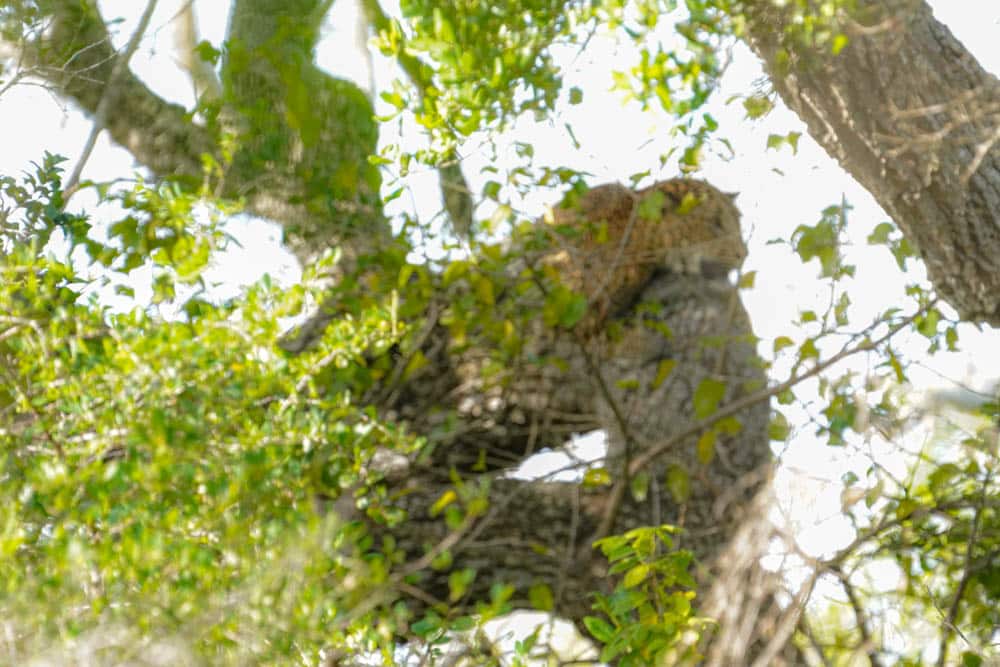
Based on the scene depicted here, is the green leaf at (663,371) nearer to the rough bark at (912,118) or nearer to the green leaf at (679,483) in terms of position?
the green leaf at (679,483)

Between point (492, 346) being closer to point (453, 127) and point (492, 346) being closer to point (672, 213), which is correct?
point (672, 213)

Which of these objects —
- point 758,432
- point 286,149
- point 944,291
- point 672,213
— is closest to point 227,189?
point 286,149

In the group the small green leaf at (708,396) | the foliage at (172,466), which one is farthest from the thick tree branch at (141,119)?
the small green leaf at (708,396)

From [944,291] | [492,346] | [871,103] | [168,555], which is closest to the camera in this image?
[168,555]

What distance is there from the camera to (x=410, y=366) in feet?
10.5

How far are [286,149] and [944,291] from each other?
211 cm

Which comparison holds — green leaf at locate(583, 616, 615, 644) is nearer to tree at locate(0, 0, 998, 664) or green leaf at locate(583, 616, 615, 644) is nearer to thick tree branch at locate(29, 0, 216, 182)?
tree at locate(0, 0, 998, 664)

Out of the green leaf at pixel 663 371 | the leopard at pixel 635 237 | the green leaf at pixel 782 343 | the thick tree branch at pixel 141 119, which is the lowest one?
the green leaf at pixel 782 343

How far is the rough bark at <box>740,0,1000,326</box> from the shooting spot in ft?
7.33

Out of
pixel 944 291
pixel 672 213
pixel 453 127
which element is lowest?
pixel 944 291

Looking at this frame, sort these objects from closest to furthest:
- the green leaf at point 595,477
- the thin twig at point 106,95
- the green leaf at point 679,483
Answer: the thin twig at point 106,95 → the green leaf at point 595,477 → the green leaf at point 679,483

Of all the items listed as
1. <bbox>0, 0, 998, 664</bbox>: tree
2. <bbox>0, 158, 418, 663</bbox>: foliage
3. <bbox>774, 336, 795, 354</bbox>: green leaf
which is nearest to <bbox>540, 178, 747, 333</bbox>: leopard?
<bbox>0, 0, 998, 664</bbox>: tree

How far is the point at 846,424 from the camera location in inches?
105

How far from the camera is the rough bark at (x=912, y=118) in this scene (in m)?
2.23
